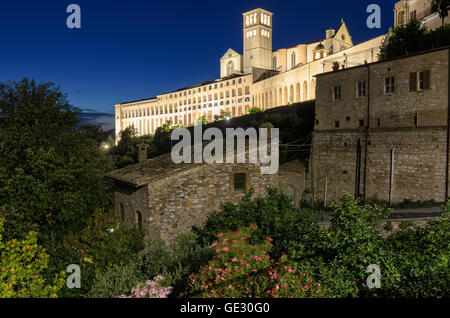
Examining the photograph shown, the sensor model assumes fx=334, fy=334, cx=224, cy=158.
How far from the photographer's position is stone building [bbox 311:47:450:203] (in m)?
19.0

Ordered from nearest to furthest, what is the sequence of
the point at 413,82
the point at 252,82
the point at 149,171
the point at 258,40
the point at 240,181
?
1. the point at 149,171
2. the point at 240,181
3. the point at 413,82
4. the point at 252,82
5. the point at 258,40

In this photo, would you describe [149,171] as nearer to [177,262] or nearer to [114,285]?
[177,262]

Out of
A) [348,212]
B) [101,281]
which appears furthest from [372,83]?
[101,281]

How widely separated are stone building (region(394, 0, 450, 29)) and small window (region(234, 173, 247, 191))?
32.9 meters

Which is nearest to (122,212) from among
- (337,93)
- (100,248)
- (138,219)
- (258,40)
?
(138,219)

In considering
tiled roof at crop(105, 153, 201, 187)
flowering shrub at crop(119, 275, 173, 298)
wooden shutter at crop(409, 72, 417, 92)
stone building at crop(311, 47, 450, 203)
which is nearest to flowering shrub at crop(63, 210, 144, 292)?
tiled roof at crop(105, 153, 201, 187)

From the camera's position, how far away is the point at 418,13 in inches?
1662

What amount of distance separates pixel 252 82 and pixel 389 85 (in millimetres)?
61960

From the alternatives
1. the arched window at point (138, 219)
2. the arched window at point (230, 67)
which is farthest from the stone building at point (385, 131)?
the arched window at point (230, 67)

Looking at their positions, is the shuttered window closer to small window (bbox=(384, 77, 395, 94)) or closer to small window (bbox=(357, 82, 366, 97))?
small window (bbox=(384, 77, 395, 94))

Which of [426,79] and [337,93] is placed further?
[337,93]

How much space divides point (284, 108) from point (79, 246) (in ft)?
128

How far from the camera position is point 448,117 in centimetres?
1853
